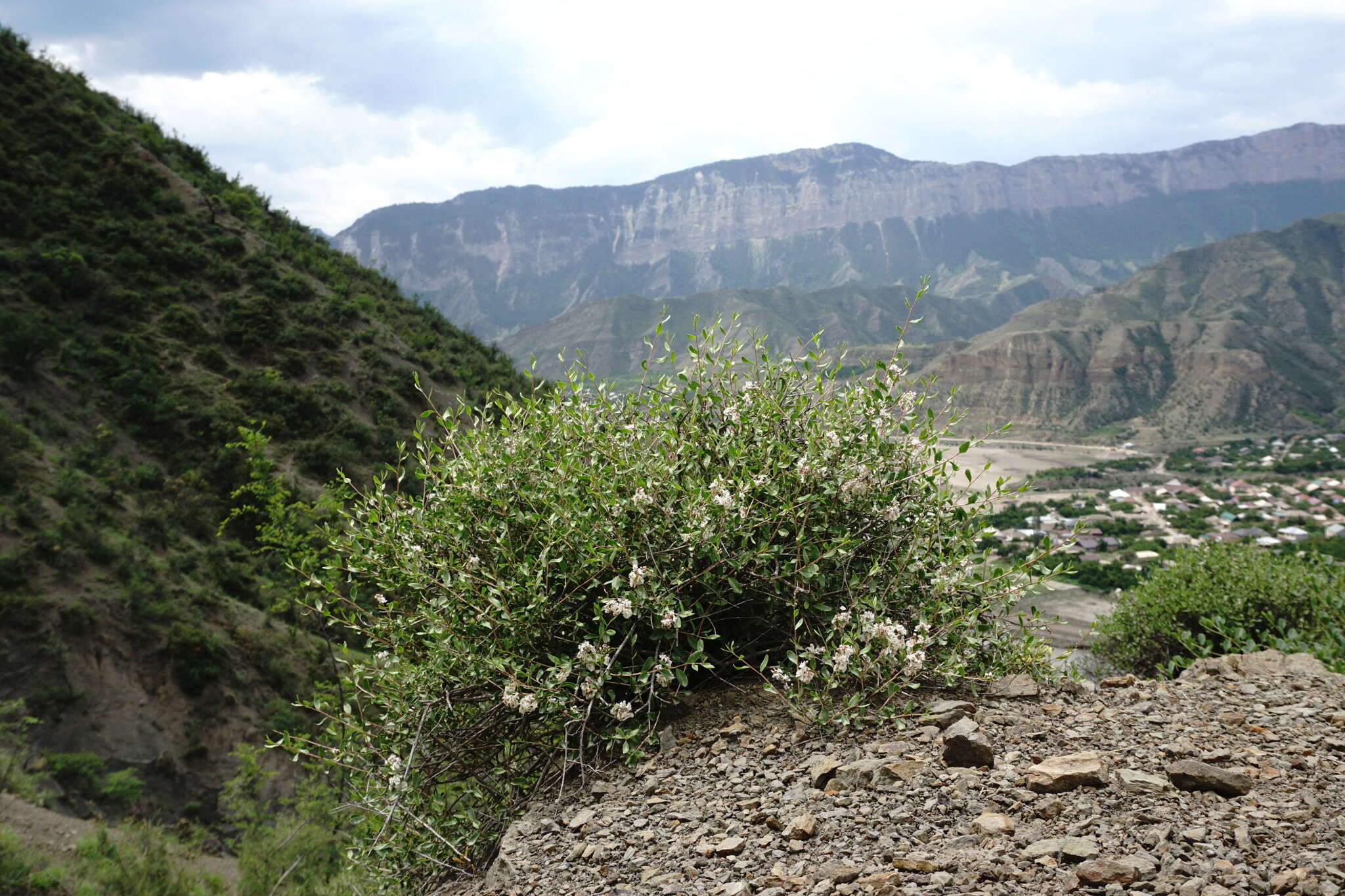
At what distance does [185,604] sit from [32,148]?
19.5m

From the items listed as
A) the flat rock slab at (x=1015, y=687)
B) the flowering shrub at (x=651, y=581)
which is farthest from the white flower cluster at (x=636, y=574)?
the flat rock slab at (x=1015, y=687)

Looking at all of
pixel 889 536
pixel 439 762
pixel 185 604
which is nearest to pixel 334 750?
pixel 439 762

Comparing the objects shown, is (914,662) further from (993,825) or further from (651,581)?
(651,581)

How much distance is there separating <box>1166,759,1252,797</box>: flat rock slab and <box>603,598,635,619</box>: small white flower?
218 cm

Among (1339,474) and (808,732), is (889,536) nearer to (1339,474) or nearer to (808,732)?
(808,732)

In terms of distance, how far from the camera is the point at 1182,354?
417 ft

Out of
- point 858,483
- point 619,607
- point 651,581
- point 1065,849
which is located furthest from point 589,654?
point 1065,849

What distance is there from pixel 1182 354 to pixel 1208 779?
15373cm

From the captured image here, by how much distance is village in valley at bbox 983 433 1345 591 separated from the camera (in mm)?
47688

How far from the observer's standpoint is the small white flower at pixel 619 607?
3.13 m

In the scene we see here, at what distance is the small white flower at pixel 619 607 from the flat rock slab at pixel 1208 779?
2.18m

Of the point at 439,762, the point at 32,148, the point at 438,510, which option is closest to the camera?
the point at 439,762

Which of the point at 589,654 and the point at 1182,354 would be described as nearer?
the point at 589,654

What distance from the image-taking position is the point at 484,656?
3430mm
